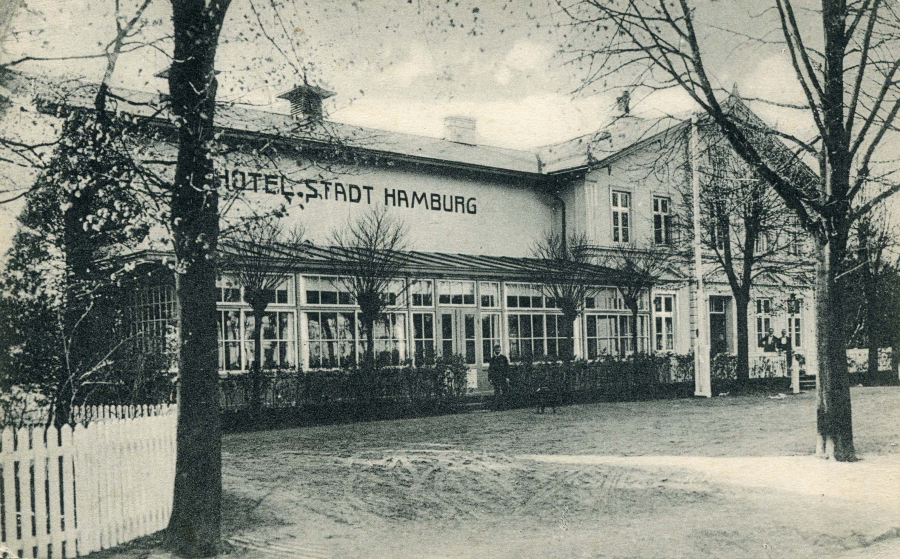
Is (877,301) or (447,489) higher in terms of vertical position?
(877,301)

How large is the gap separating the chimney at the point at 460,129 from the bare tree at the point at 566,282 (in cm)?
457

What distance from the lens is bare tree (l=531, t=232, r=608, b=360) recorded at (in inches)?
771

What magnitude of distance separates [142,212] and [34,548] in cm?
277

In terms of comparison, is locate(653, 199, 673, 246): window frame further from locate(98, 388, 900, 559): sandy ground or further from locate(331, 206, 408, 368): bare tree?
locate(98, 388, 900, 559): sandy ground

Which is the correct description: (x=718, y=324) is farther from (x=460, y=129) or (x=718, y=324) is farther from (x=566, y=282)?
(x=460, y=129)

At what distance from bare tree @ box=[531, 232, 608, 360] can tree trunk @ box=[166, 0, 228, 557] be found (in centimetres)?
1398

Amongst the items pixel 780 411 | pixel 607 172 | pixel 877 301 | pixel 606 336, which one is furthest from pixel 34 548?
pixel 877 301

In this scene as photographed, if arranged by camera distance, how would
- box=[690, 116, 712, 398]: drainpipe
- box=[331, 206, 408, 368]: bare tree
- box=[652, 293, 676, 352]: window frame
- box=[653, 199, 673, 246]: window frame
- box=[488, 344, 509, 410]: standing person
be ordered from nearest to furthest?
box=[331, 206, 408, 368]: bare tree
box=[488, 344, 509, 410]: standing person
box=[690, 116, 712, 398]: drainpipe
box=[653, 199, 673, 246]: window frame
box=[652, 293, 676, 352]: window frame

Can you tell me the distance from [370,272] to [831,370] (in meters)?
9.31

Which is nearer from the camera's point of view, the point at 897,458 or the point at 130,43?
the point at 130,43

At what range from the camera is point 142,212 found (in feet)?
21.8

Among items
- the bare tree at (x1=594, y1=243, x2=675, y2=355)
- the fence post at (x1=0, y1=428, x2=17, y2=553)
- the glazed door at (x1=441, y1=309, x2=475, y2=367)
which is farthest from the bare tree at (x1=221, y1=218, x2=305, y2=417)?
the bare tree at (x1=594, y1=243, x2=675, y2=355)

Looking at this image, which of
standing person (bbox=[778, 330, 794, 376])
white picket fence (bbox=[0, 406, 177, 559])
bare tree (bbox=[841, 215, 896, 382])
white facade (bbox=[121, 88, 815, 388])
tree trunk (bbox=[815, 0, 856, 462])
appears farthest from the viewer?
standing person (bbox=[778, 330, 794, 376])

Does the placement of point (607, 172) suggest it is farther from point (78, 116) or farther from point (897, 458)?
point (78, 116)
